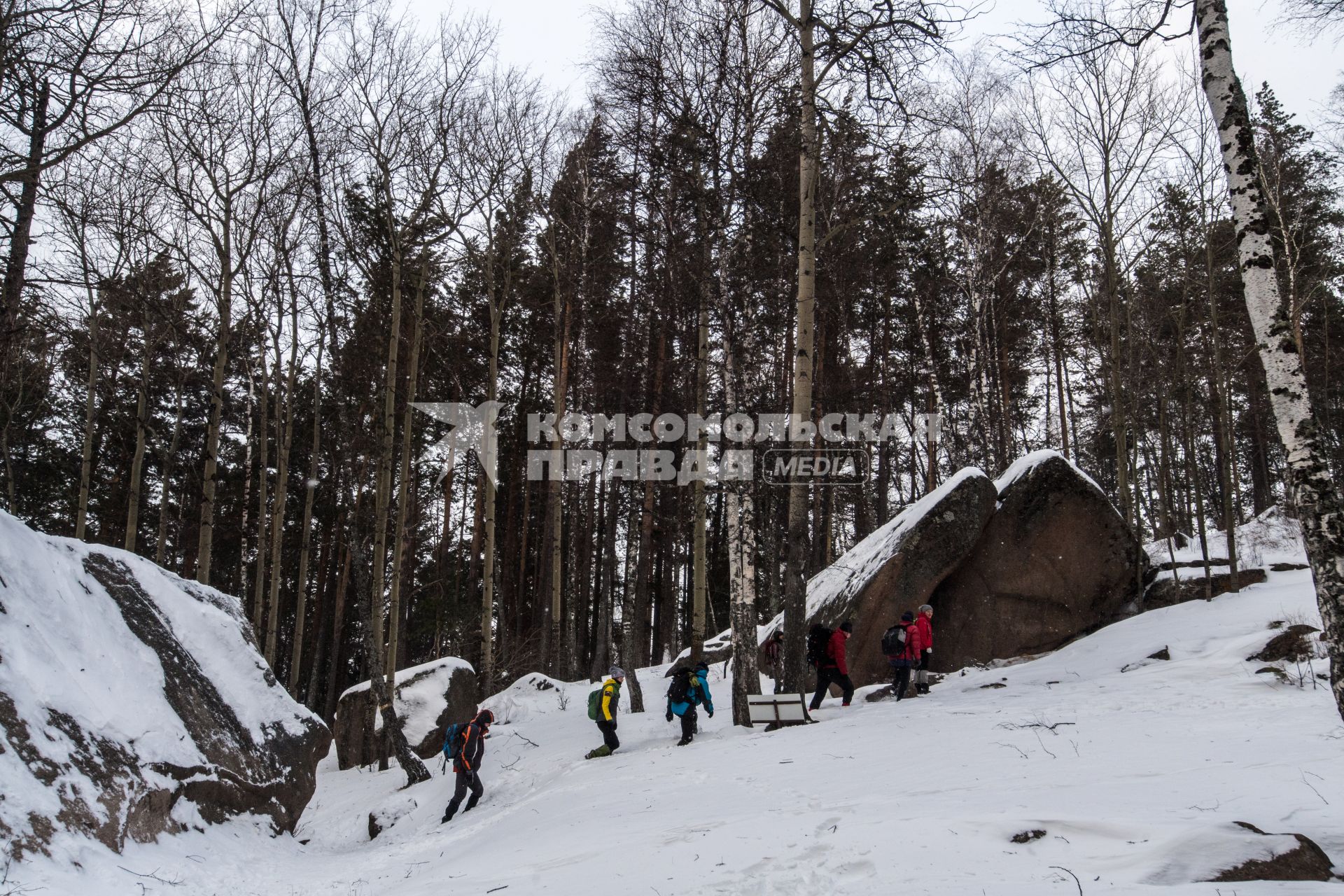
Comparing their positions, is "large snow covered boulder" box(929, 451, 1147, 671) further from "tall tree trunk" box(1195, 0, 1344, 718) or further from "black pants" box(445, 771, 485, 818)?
"tall tree trunk" box(1195, 0, 1344, 718)

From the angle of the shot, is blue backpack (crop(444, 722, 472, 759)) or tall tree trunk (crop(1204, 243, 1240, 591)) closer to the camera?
blue backpack (crop(444, 722, 472, 759))

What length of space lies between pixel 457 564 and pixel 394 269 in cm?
1295

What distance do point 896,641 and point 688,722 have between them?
3248 mm

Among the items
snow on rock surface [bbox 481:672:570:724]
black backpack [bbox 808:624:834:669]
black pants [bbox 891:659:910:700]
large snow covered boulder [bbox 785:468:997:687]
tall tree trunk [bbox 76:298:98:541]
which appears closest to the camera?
black pants [bbox 891:659:910:700]

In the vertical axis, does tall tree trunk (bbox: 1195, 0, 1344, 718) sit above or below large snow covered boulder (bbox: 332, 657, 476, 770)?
above

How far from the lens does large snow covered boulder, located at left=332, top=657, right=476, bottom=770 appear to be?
14.0m

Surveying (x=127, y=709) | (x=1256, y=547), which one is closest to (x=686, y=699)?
(x=127, y=709)

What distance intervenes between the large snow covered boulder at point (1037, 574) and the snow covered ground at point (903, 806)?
1798 mm

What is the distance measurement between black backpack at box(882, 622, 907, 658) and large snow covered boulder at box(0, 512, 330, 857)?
7550 mm

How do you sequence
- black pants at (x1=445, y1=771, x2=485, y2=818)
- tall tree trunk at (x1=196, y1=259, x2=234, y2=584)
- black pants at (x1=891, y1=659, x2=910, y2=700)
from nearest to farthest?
black pants at (x1=445, y1=771, x2=485, y2=818), black pants at (x1=891, y1=659, x2=910, y2=700), tall tree trunk at (x1=196, y1=259, x2=234, y2=584)

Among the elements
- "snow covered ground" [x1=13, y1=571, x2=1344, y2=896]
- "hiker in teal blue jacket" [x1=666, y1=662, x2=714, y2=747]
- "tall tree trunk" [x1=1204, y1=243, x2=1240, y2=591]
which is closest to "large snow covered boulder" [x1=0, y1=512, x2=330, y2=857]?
"snow covered ground" [x1=13, y1=571, x2=1344, y2=896]

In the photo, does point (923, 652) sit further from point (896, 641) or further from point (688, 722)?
point (688, 722)

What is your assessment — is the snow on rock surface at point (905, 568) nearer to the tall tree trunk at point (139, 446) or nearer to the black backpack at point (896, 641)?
the black backpack at point (896, 641)

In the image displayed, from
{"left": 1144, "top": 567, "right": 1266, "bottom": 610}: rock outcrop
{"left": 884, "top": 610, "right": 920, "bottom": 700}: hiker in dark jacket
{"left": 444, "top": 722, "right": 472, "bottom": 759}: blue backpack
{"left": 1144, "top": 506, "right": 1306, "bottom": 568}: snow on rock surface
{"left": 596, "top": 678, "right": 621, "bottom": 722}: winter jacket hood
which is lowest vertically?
{"left": 444, "top": 722, "right": 472, "bottom": 759}: blue backpack
